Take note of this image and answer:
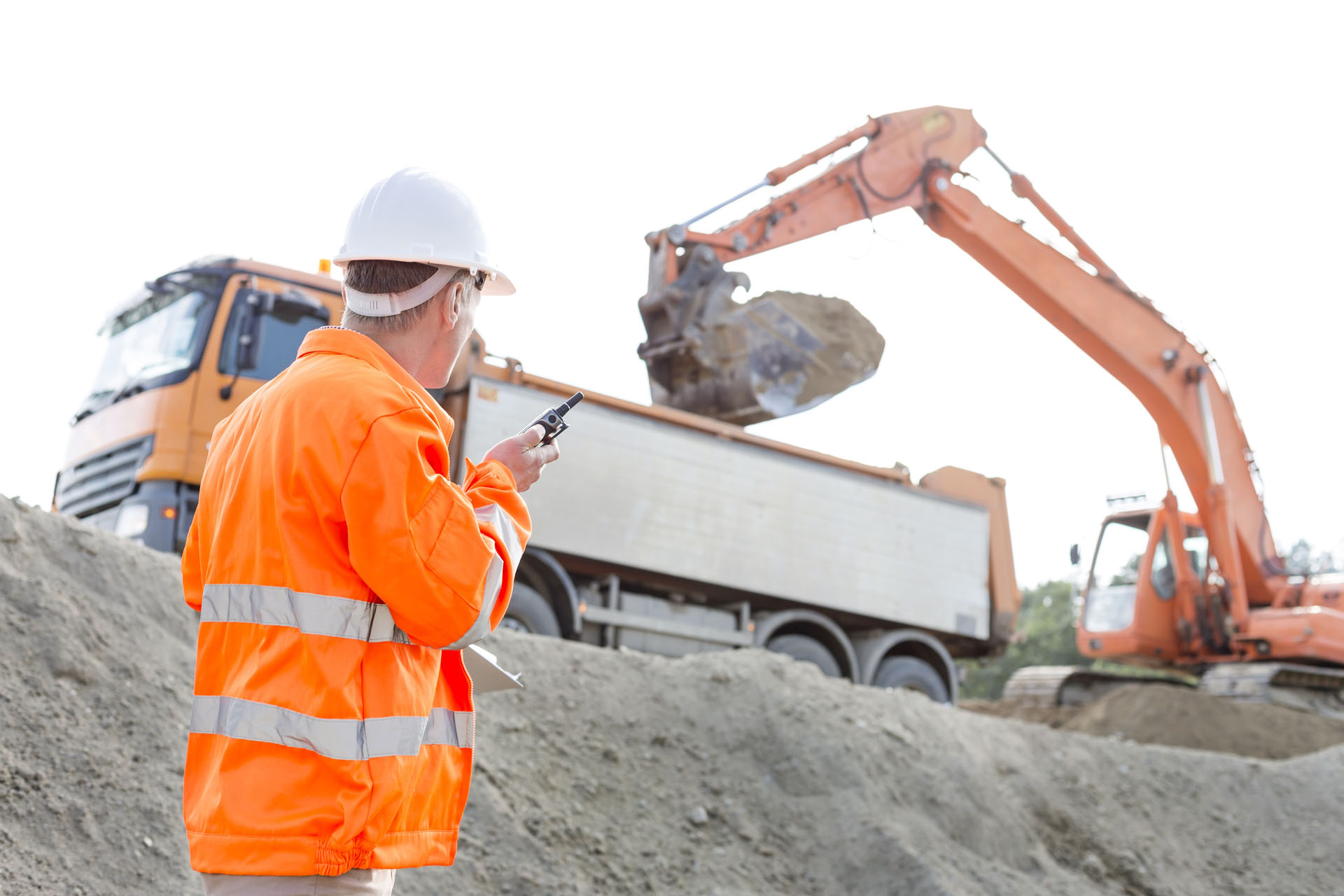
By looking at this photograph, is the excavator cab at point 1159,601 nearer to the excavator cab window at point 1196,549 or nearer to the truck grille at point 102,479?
the excavator cab window at point 1196,549

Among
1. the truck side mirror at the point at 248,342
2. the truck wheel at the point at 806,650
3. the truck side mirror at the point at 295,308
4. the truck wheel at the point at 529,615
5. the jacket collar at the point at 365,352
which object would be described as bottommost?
the truck wheel at the point at 806,650

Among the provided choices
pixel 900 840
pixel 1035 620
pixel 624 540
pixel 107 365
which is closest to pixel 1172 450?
pixel 624 540

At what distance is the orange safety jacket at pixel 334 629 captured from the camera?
1.81m

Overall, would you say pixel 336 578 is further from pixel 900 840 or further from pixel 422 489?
pixel 900 840

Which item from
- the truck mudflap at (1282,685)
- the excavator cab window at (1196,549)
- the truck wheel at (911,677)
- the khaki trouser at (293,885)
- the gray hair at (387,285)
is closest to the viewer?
the khaki trouser at (293,885)

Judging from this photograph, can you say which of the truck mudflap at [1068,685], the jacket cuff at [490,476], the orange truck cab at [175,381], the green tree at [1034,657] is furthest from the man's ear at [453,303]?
the green tree at [1034,657]

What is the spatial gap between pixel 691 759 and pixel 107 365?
17.8 ft

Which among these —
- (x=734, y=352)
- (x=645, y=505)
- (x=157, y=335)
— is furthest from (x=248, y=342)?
(x=734, y=352)

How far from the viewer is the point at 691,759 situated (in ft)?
22.4

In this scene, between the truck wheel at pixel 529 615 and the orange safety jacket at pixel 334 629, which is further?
the truck wheel at pixel 529 615

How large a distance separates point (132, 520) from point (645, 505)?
3.87 m

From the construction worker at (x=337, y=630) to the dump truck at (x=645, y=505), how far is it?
5.52m

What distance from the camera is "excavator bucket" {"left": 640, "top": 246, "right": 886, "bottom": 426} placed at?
35.5ft

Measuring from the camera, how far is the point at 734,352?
10.8 m
